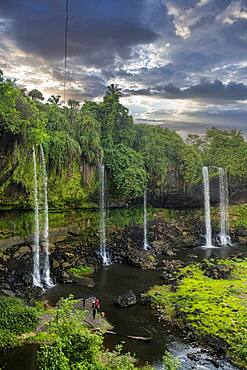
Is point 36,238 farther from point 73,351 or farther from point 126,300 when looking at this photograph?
point 73,351

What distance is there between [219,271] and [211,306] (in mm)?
6629

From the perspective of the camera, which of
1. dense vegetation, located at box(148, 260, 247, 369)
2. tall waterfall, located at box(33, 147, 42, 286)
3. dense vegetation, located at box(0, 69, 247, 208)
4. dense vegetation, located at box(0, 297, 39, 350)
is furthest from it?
tall waterfall, located at box(33, 147, 42, 286)

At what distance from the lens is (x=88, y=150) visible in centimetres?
3198

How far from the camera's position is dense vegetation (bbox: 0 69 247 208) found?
24922 mm

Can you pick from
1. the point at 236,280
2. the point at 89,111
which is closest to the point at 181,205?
the point at 89,111

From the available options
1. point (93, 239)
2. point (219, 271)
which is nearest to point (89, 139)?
point (93, 239)

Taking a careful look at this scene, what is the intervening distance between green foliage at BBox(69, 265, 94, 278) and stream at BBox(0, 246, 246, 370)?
2.20 ft

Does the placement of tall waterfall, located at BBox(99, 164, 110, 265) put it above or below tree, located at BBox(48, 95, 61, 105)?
below

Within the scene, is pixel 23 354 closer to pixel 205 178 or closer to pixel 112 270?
pixel 112 270

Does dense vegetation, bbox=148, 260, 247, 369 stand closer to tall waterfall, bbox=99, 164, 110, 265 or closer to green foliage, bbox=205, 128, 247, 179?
tall waterfall, bbox=99, 164, 110, 265

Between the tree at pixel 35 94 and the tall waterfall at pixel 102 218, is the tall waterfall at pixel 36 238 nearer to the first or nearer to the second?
the tall waterfall at pixel 102 218

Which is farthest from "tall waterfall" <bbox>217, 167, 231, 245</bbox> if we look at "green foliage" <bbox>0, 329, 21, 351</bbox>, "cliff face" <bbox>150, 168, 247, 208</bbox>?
"green foliage" <bbox>0, 329, 21, 351</bbox>

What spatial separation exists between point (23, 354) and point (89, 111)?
26.7m

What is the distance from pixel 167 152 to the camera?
4222 centimetres
